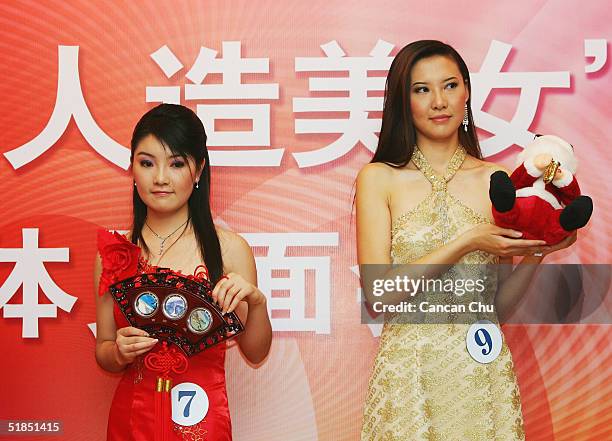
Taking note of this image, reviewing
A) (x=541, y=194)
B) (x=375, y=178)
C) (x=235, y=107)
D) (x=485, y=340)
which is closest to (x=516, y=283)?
(x=485, y=340)

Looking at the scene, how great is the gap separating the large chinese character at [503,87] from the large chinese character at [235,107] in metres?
0.63

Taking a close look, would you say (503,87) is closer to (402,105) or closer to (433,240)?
(402,105)

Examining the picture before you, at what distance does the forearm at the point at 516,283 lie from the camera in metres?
2.25

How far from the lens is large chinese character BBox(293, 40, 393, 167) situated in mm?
2652

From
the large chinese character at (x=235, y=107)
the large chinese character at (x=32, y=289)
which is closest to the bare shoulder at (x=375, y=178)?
the large chinese character at (x=235, y=107)

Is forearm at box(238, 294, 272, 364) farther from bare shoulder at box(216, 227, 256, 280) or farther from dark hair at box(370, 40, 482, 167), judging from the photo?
dark hair at box(370, 40, 482, 167)

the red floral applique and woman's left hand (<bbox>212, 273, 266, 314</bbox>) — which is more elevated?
the red floral applique

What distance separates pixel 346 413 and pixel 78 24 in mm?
1496

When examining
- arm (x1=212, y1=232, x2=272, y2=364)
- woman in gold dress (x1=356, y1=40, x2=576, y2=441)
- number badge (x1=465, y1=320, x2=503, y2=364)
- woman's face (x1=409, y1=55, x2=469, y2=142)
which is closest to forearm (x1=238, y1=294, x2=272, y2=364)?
arm (x1=212, y1=232, x2=272, y2=364)

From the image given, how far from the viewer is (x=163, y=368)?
2.15 m

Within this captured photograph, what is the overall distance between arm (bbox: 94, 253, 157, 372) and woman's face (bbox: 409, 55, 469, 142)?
2.99 ft

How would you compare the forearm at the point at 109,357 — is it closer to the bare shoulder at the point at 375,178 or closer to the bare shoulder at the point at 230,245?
the bare shoulder at the point at 230,245

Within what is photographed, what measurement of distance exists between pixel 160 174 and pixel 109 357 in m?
0.50

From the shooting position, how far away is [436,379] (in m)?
2.16
